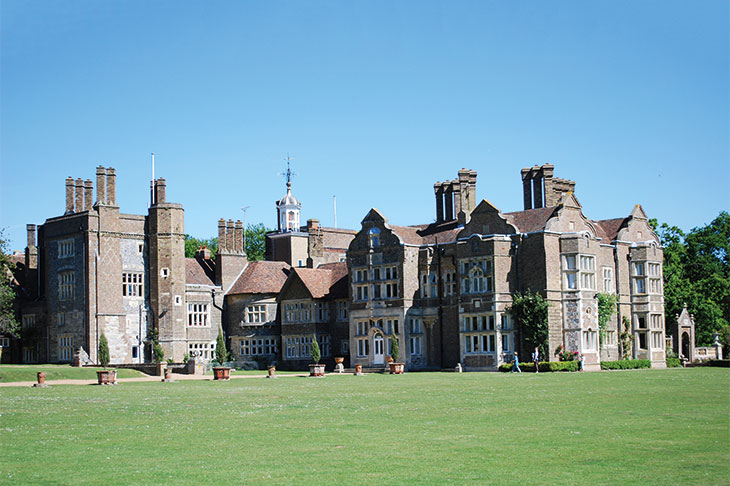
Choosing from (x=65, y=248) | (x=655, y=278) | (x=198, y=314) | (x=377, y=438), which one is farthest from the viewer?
(x=198, y=314)

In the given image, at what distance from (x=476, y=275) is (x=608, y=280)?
8.17 metres

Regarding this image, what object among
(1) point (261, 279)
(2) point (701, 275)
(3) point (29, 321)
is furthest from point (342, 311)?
(2) point (701, 275)

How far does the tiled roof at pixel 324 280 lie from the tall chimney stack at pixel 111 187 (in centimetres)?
1256

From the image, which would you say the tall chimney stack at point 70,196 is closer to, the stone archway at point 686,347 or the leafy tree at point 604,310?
the leafy tree at point 604,310

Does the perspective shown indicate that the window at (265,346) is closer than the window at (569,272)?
No

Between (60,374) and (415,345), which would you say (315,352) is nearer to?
(415,345)

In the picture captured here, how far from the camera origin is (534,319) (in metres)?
52.0

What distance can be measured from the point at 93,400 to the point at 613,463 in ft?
65.8

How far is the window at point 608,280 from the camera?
56.1 metres

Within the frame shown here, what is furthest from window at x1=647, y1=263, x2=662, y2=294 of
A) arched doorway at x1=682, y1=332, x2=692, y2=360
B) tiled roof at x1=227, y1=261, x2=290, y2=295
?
tiled roof at x1=227, y1=261, x2=290, y2=295

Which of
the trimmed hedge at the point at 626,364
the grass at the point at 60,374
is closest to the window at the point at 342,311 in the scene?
the grass at the point at 60,374

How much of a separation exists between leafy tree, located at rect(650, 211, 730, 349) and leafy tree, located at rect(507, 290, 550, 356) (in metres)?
16.8

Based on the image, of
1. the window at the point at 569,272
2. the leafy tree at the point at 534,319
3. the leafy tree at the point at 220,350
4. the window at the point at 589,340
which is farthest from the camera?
the leafy tree at the point at 220,350

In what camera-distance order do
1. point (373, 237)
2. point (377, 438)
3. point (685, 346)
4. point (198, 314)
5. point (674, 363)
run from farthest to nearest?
point (198, 314), point (685, 346), point (373, 237), point (674, 363), point (377, 438)
